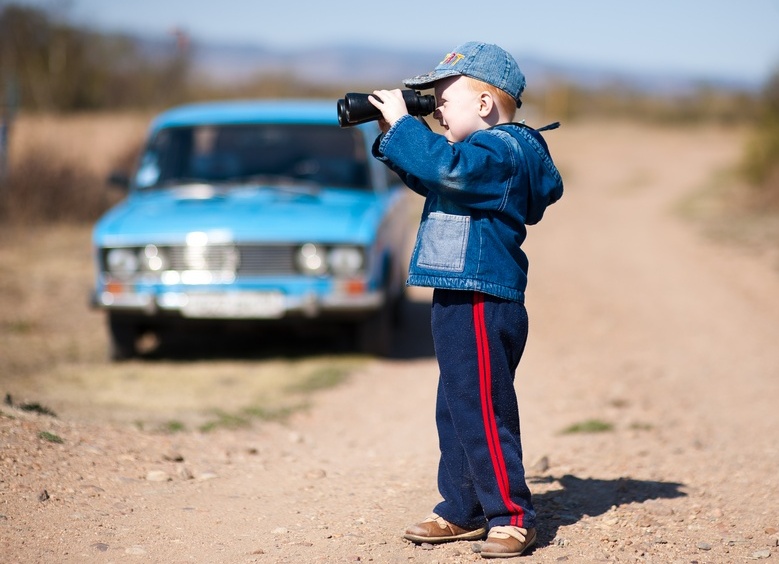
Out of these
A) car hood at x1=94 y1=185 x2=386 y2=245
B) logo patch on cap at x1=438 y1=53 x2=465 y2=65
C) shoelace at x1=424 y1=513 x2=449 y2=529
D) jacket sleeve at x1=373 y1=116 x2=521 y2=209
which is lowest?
shoelace at x1=424 y1=513 x2=449 y2=529

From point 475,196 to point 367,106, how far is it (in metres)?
0.45

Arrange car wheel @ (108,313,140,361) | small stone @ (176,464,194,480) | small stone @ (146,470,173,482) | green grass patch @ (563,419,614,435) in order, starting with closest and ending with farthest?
small stone @ (146,470,173,482) < small stone @ (176,464,194,480) < green grass patch @ (563,419,614,435) < car wheel @ (108,313,140,361)

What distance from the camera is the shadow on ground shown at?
3951 mm

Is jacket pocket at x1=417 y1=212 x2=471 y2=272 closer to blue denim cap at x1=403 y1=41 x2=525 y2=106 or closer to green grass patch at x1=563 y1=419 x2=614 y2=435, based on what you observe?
blue denim cap at x1=403 y1=41 x2=525 y2=106

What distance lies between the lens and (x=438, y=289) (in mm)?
3459

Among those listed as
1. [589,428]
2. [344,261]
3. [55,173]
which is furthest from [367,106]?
[55,173]


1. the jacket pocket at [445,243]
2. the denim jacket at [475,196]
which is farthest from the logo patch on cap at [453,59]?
the jacket pocket at [445,243]

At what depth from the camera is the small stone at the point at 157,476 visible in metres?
4.39

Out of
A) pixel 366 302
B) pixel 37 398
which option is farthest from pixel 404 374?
pixel 37 398

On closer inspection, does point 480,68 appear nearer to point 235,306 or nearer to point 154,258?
point 235,306

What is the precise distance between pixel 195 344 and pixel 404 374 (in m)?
2.01

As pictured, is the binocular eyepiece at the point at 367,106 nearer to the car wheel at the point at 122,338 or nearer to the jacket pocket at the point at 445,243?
the jacket pocket at the point at 445,243

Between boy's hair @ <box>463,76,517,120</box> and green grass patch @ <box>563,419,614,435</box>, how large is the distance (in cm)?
284

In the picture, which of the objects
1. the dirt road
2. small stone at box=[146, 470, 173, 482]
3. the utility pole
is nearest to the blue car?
the dirt road
